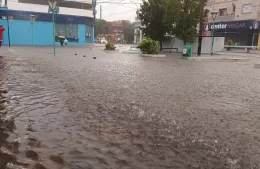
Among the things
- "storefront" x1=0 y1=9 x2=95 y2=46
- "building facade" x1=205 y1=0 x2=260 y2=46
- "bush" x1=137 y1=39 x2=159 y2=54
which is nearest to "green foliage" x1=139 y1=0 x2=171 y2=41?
"bush" x1=137 y1=39 x2=159 y2=54

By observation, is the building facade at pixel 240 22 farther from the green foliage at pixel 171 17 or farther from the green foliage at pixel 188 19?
the green foliage at pixel 188 19

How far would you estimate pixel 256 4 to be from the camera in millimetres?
31422

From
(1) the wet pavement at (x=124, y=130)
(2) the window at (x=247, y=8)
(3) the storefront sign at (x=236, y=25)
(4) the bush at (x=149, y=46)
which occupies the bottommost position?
(1) the wet pavement at (x=124, y=130)

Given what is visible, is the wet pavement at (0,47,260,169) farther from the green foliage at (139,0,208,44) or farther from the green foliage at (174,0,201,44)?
the green foliage at (174,0,201,44)

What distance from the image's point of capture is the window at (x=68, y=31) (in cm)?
3631

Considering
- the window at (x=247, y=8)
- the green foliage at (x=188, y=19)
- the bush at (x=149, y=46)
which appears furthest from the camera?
the window at (x=247, y=8)

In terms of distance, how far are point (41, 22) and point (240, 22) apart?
89.1 feet

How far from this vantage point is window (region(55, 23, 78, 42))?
36312mm

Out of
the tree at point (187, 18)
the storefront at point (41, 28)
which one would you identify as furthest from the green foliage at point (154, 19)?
the storefront at point (41, 28)

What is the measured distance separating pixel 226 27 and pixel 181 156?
34891 mm

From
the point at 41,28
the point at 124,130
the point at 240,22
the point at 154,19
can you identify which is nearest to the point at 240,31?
the point at 240,22

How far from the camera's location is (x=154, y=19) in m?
24.9

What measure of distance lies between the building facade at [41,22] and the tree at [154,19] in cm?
1281

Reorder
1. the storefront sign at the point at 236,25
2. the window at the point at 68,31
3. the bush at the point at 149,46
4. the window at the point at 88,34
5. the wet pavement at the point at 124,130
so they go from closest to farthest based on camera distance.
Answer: the wet pavement at the point at 124,130 → the bush at the point at 149,46 → the storefront sign at the point at 236,25 → the window at the point at 68,31 → the window at the point at 88,34
